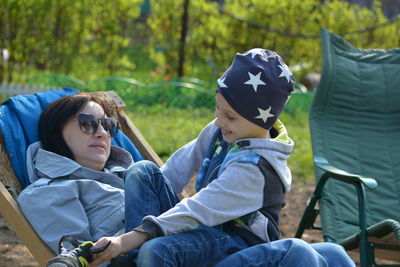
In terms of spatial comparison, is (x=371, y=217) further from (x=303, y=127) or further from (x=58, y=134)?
(x=303, y=127)

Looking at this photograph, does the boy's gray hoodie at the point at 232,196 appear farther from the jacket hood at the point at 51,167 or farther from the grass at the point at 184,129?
the grass at the point at 184,129

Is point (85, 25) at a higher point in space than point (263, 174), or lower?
lower

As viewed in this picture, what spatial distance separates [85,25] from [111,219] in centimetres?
640

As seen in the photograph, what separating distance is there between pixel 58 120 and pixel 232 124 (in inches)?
36.8

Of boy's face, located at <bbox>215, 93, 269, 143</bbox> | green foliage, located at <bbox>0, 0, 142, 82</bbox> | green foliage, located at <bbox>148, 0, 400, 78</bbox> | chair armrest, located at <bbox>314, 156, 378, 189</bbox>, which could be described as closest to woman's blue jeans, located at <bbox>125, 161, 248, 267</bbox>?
boy's face, located at <bbox>215, 93, 269, 143</bbox>

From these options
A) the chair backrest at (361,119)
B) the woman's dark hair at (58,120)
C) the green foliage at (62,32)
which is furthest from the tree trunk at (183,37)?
the woman's dark hair at (58,120)

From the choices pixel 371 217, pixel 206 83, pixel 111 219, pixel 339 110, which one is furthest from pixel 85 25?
pixel 111 219

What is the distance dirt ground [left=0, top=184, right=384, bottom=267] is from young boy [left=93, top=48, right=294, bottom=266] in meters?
1.76

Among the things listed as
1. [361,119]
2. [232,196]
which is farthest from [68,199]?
[361,119]

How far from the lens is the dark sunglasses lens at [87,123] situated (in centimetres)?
321

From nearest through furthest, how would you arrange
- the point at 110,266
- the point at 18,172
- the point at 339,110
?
1. the point at 110,266
2. the point at 18,172
3. the point at 339,110

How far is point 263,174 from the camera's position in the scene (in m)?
2.68

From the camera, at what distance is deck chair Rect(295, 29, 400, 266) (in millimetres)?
4285

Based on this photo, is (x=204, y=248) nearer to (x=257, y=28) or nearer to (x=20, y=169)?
(x=20, y=169)
